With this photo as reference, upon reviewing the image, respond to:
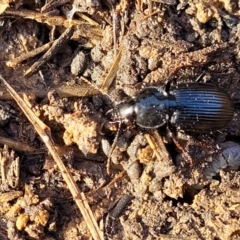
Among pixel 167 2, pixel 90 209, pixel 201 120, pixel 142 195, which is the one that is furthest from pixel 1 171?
pixel 167 2

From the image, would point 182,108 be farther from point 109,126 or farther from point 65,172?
point 65,172

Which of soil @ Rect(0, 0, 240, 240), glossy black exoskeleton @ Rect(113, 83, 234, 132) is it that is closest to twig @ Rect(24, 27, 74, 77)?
soil @ Rect(0, 0, 240, 240)

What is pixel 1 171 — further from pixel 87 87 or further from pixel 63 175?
pixel 87 87

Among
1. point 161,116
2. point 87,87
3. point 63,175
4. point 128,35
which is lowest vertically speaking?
point 63,175

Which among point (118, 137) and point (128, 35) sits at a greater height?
point (128, 35)

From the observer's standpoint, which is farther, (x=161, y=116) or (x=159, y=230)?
(x=161, y=116)

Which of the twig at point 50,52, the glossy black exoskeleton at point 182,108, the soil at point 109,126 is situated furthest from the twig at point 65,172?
the glossy black exoskeleton at point 182,108

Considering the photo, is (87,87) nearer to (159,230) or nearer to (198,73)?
(198,73)

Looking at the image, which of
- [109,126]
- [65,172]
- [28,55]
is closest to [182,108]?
[109,126]
